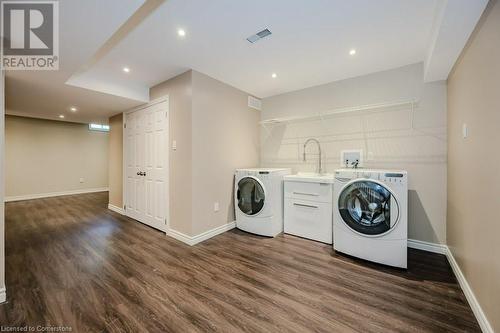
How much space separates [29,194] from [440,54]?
28.0 ft

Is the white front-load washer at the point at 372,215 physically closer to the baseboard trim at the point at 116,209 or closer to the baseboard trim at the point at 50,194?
the baseboard trim at the point at 116,209

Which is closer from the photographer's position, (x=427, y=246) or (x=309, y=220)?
(x=427, y=246)

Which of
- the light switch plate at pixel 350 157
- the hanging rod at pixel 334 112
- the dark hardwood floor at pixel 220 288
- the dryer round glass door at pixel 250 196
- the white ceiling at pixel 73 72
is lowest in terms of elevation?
the dark hardwood floor at pixel 220 288

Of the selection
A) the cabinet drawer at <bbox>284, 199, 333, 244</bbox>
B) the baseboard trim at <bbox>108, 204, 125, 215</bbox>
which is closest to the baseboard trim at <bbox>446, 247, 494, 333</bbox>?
the cabinet drawer at <bbox>284, 199, 333, 244</bbox>

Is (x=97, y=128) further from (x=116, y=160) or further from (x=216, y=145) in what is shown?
(x=216, y=145)

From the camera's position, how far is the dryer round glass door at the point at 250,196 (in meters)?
2.98

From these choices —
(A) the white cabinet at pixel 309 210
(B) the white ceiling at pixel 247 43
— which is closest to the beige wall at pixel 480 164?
(B) the white ceiling at pixel 247 43

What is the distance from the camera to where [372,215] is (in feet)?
7.12

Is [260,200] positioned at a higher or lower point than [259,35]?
lower

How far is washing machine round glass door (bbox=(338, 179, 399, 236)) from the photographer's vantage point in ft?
6.79

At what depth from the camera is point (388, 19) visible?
1753mm

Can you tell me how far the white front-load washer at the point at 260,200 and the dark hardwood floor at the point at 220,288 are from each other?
23 cm

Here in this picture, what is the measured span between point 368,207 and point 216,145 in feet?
6.91

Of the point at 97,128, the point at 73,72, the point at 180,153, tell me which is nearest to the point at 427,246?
the point at 180,153
